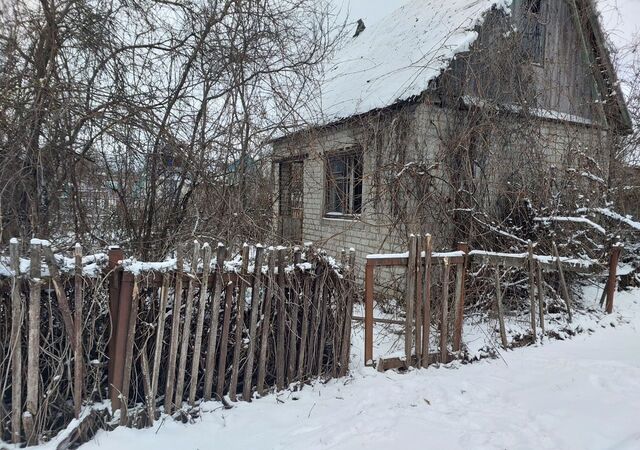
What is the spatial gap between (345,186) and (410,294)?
5.53 metres

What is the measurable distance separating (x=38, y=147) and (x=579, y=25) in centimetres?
1051

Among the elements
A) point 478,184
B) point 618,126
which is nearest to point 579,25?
point 618,126

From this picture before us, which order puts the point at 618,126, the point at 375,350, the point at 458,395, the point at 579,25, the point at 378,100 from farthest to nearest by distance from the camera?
the point at 618,126 < the point at 579,25 < the point at 378,100 < the point at 375,350 < the point at 458,395

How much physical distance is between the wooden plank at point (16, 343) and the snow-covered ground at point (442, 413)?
1.65 ft

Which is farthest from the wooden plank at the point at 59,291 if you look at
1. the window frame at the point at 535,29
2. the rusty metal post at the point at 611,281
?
the window frame at the point at 535,29

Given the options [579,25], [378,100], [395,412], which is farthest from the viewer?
[579,25]

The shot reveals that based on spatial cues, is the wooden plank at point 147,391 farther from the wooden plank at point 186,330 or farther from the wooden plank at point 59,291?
the wooden plank at point 59,291

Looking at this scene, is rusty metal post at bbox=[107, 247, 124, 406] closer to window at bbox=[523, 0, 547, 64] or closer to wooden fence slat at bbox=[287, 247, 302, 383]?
wooden fence slat at bbox=[287, 247, 302, 383]

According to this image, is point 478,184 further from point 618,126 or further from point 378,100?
point 618,126

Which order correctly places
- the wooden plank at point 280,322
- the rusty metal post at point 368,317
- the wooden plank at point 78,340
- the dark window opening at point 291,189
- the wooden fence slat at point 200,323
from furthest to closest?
the dark window opening at point 291,189 < the rusty metal post at point 368,317 < the wooden plank at point 280,322 < the wooden fence slat at point 200,323 < the wooden plank at point 78,340

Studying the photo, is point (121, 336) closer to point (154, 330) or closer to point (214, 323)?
point (154, 330)

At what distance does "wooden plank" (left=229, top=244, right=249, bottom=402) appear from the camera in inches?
133

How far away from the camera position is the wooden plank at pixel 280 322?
3574 millimetres

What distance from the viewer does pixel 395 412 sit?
338 cm
